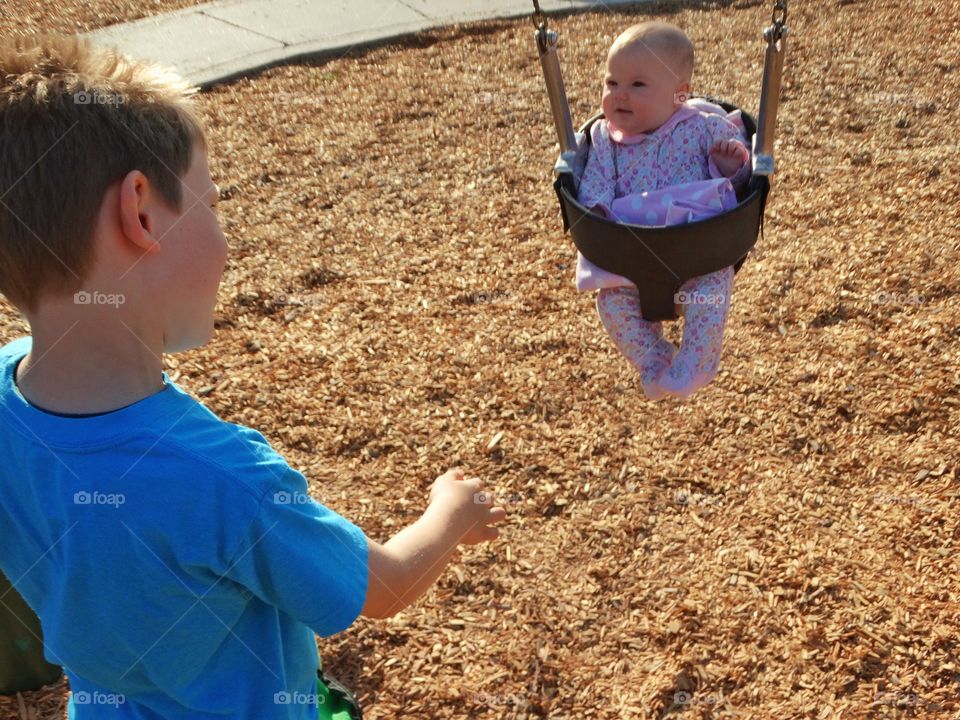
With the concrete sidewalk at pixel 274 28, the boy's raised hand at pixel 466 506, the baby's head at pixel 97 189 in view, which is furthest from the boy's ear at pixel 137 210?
the concrete sidewalk at pixel 274 28

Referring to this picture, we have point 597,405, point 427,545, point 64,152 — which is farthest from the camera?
point 597,405

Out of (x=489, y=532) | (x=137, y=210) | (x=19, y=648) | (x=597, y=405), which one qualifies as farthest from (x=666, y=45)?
(x=19, y=648)

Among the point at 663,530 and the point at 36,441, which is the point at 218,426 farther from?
the point at 663,530

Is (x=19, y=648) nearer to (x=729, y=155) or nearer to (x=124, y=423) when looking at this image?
(x=124, y=423)

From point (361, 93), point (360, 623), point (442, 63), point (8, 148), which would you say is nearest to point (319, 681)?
point (360, 623)

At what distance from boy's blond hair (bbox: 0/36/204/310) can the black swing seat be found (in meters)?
1.30

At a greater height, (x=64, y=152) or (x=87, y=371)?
(x=64, y=152)

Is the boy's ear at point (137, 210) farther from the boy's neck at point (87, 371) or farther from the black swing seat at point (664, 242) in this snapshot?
the black swing seat at point (664, 242)

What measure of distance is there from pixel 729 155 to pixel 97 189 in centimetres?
202

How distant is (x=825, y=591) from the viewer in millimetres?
3127

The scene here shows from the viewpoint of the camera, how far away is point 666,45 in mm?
2703

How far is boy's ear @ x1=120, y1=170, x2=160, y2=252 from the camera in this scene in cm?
133

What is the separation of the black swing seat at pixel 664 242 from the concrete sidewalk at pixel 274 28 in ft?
16.6

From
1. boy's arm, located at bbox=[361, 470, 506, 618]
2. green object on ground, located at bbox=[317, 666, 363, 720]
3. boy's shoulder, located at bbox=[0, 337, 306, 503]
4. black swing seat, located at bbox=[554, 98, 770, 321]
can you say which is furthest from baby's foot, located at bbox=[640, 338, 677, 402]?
boy's shoulder, located at bbox=[0, 337, 306, 503]
